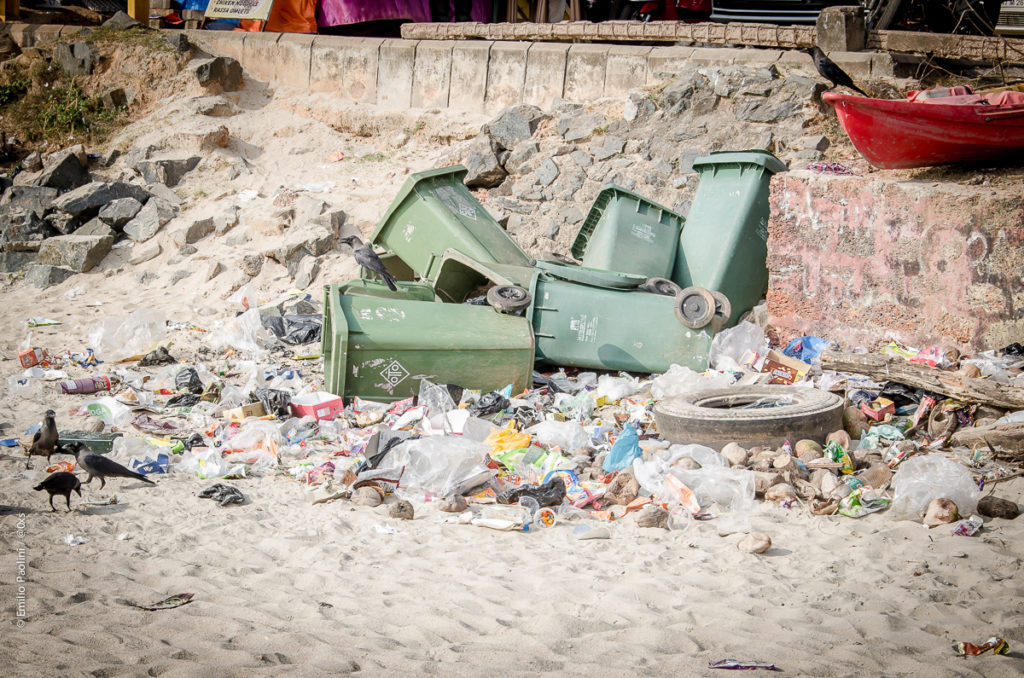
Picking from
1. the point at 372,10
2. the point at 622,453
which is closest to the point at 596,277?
the point at 622,453

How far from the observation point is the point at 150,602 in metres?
2.80

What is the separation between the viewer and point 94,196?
8.34 meters

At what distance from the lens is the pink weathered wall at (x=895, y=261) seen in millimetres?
4762

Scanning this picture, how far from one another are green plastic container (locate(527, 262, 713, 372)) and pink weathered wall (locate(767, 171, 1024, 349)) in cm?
83

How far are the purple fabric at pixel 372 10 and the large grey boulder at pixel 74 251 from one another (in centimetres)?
443

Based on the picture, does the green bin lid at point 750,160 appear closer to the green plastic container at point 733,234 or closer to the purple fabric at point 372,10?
the green plastic container at point 733,234

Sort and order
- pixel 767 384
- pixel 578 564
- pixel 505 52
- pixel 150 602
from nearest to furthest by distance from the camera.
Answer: pixel 150 602 → pixel 578 564 → pixel 767 384 → pixel 505 52

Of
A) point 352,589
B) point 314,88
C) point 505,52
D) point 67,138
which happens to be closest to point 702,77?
point 505,52

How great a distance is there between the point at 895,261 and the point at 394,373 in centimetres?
308

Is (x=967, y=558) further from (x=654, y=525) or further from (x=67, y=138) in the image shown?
(x=67, y=138)

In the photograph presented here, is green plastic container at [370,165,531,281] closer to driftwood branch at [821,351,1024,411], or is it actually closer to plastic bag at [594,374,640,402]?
plastic bag at [594,374,640,402]

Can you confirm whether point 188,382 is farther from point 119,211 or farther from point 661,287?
point 119,211

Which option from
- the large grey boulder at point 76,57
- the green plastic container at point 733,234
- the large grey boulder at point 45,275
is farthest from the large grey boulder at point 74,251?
the green plastic container at point 733,234

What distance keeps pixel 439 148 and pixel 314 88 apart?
2108 millimetres
